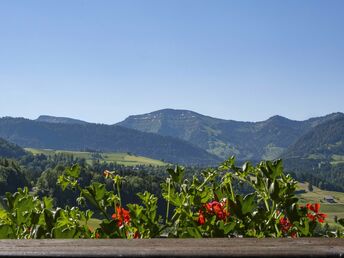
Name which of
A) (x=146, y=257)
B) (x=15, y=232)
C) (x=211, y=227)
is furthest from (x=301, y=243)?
(x=15, y=232)

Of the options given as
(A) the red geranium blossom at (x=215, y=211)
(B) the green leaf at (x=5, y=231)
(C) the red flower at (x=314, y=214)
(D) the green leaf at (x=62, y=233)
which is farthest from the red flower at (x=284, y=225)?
(B) the green leaf at (x=5, y=231)

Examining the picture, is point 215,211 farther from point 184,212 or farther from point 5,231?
point 5,231

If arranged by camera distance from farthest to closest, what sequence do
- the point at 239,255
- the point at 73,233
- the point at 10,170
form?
the point at 10,170, the point at 73,233, the point at 239,255

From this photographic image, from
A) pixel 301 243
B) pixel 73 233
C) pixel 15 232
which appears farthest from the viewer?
pixel 15 232

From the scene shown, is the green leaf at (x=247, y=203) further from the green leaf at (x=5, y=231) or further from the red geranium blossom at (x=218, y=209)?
the green leaf at (x=5, y=231)

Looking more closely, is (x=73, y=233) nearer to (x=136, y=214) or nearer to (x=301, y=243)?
(x=136, y=214)

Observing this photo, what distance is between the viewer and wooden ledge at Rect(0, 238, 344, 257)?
1.48 m

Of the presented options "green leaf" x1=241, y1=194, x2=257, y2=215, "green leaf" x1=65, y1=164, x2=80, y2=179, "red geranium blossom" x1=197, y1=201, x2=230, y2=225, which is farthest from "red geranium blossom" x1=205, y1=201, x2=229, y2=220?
"green leaf" x1=65, y1=164, x2=80, y2=179

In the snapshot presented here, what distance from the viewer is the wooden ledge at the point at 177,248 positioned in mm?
1477

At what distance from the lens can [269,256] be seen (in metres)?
1.46

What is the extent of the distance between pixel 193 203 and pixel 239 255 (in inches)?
49.3

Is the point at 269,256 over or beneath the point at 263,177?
beneath

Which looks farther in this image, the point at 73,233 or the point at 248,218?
the point at 248,218

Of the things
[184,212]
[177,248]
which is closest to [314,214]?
[184,212]
